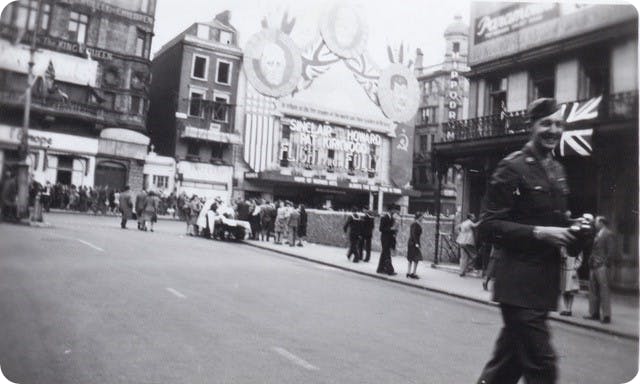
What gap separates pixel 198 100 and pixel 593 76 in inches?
239

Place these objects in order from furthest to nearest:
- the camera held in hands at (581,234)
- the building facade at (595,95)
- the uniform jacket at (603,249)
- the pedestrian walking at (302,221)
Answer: the pedestrian walking at (302,221) → the uniform jacket at (603,249) → the building facade at (595,95) → the camera held in hands at (581,234)

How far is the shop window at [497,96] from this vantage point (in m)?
11.5

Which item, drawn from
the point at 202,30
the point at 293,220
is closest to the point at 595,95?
the point at 202,30

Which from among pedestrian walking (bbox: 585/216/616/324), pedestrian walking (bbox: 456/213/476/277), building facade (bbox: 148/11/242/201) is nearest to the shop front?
building facade (bbox: 148/11/242/201)

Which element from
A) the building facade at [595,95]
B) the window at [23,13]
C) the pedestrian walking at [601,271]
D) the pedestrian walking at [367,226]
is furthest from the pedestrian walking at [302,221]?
the window at [23,13]

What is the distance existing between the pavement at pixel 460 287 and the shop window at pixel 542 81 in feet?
11.1

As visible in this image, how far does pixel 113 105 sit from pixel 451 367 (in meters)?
3.74

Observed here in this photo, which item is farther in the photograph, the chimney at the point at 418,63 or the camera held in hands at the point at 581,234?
the chimney at the point at 418,63

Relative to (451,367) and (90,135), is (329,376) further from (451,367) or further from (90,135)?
(90,135)

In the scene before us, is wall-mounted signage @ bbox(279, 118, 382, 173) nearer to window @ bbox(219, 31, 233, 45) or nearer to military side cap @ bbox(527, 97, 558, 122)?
window @ bbox(219, 31, 233, 45)

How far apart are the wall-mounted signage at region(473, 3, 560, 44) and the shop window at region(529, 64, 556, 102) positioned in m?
1.37

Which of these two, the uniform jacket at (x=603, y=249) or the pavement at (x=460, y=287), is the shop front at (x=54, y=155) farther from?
the uniform jacket at (x=603, y=249)

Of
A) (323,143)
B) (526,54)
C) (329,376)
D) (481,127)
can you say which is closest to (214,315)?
(329,376)

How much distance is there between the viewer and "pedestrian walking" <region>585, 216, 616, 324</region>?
5.81 metres
